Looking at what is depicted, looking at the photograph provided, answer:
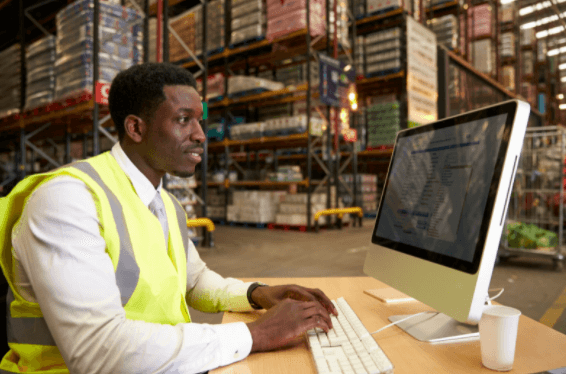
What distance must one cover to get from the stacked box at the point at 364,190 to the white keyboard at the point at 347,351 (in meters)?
7.35

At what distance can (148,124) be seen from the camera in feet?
3.41

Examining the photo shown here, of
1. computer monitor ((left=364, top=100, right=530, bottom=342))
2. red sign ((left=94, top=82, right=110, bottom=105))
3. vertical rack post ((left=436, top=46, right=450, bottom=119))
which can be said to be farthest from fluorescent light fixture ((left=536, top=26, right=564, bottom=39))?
computer monitor ((left=364, top=100, right=530, bottom=342))

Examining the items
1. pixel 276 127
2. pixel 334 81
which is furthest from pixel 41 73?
pixel 334 81

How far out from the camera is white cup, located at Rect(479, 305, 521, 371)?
0.71 m

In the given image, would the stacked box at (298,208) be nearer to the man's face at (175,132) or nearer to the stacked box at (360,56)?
the stacked box at (360,56)

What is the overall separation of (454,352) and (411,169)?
51cm

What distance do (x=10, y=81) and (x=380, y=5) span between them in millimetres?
7543

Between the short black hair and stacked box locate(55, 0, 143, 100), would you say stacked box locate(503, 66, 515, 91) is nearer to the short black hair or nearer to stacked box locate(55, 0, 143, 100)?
stacked box locate(55, 0, 143, 100)

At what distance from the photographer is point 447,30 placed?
8.55 m

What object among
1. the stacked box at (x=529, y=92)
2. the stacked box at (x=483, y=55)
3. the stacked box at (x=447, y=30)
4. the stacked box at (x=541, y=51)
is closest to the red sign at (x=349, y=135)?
the stacked box at (x=447, y=30)

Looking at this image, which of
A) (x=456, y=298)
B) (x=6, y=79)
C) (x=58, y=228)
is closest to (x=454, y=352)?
(x=456, y=298)

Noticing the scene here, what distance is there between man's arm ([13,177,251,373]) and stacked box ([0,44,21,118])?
837cm

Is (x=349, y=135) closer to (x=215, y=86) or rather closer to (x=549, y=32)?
(x=215, y=86)

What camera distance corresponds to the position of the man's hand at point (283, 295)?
3.48 feet
